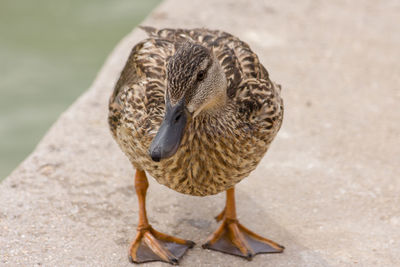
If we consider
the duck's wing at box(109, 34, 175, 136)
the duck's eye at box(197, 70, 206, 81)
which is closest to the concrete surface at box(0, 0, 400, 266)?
the duck's wing at box(109, 34, 175, 136)

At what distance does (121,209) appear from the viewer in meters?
4.82

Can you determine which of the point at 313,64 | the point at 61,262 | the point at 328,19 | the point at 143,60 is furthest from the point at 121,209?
the point at 328,19

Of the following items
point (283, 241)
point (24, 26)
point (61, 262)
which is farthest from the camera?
point (24, 26)

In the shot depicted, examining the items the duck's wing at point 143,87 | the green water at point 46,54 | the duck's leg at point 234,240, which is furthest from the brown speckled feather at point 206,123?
the green water at point 46,54

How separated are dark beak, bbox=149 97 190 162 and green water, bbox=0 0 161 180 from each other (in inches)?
154

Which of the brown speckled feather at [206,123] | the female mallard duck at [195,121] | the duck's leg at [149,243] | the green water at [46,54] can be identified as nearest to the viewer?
the female mallard duck at [195,121]

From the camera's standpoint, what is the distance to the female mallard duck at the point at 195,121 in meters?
3.50

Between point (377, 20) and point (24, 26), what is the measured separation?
4444mm

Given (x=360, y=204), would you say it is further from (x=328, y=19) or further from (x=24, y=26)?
(x=24, y=26)

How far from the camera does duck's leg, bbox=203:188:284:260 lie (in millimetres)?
4465

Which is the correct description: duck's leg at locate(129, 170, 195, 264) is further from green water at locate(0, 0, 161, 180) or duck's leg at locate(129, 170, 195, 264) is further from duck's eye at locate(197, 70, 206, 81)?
green water at locate(0, 0, 161, 180)

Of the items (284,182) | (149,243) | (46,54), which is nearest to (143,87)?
(149,243)

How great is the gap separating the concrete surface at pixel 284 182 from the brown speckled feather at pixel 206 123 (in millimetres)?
626

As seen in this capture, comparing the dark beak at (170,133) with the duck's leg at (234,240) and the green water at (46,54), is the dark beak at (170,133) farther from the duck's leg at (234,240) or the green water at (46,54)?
the green water at (46,54)
